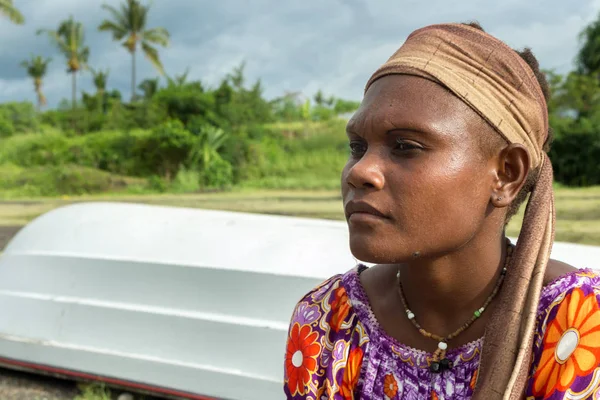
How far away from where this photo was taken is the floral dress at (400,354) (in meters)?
1.10

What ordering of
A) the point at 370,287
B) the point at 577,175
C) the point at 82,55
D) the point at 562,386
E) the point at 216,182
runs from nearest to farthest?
the point at 562,386 < the point at 370,287 < the point at 577,175 < the point at 216,182 < the point at 82,55

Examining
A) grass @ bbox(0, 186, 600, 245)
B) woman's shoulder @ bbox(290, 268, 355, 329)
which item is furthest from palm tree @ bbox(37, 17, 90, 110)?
woman's shoulder @ bbox(290, 268, 355, 329)

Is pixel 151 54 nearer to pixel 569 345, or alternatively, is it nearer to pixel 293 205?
pixel 293 205

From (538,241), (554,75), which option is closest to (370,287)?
(538,241)

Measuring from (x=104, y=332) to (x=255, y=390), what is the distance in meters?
1.03

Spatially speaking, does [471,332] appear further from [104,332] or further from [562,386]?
[104,332]

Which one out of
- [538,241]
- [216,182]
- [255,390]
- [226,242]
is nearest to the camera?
[538,241]

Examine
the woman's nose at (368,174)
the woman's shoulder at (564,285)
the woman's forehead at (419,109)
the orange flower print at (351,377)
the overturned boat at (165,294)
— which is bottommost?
the overturned boat at (165,294)

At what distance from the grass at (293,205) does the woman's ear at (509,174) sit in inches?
282

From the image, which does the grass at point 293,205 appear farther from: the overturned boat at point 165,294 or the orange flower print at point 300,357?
the orange flower print at point 300,357

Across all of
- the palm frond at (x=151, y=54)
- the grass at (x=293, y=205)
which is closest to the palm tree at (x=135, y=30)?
the palm frond at (x=151, y=54)

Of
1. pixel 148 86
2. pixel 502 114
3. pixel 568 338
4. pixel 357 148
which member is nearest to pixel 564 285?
pixel 568 338

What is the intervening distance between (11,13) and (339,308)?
27.0 meters

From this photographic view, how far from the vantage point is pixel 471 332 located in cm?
127
